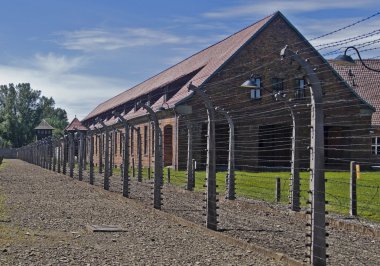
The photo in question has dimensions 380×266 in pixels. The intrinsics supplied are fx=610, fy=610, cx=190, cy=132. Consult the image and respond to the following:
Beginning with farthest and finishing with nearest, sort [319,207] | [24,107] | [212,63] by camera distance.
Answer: [24,107] → [212,63] → [319,207]

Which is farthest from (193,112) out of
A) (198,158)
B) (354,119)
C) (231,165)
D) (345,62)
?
(345,62)

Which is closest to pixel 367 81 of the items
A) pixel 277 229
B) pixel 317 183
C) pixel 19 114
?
pixel 277 229

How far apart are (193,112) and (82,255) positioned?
2457 centimetres

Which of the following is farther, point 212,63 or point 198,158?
point 212,63

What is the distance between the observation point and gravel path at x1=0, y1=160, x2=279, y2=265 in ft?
27.3

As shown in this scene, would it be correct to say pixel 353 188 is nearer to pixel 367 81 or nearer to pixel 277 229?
pixel 277 229

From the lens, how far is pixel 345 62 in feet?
29.3

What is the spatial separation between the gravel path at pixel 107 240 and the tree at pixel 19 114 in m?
111

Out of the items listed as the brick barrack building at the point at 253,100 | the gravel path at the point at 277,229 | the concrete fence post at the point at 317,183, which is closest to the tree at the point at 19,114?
the brick barrack building at the point at 253,100

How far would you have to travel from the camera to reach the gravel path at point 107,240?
8.34 meters

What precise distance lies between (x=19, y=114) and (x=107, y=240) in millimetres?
126072

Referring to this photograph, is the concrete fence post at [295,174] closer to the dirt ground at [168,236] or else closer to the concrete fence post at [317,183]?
the dirt ground at [168,236]

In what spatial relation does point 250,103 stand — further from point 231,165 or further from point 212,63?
point 231,165

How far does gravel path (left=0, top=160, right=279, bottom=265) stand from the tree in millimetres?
111390
